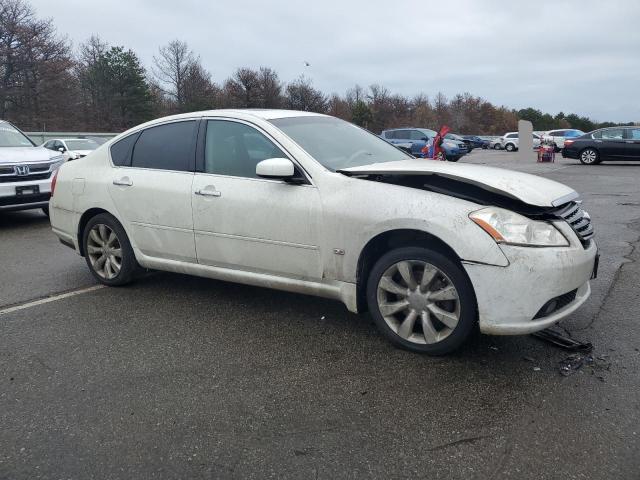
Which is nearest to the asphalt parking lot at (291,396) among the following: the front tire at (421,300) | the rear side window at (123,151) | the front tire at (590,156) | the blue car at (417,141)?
the front tire at (421,300)

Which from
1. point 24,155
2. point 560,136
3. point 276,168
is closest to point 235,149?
point 276,168

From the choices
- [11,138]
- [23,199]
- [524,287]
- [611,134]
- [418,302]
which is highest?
[11,138]

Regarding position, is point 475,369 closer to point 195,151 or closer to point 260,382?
point 260,382

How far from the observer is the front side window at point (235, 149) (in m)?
4.07

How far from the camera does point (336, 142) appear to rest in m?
4.31

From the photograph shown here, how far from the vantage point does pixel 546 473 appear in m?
2.28

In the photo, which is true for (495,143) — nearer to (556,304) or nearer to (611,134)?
(611,134)

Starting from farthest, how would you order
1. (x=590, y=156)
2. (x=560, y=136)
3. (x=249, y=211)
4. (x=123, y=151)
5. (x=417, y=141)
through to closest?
(x=560, y=136) < (x=417, y=141) < (x=590, y=156) < (x=123, y=151) < (x=249, y=211)

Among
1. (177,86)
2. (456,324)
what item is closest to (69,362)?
(456,324)

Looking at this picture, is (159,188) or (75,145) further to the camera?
(75,145)

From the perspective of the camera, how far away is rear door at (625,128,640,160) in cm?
2028

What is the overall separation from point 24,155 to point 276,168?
711 cm

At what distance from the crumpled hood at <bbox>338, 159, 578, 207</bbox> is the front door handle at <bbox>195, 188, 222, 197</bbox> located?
3.39ft

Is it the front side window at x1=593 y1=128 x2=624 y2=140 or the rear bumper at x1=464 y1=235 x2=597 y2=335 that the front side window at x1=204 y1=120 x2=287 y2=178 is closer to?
the rear bumper at x1=464 y1=235 x2=597 y2=335
